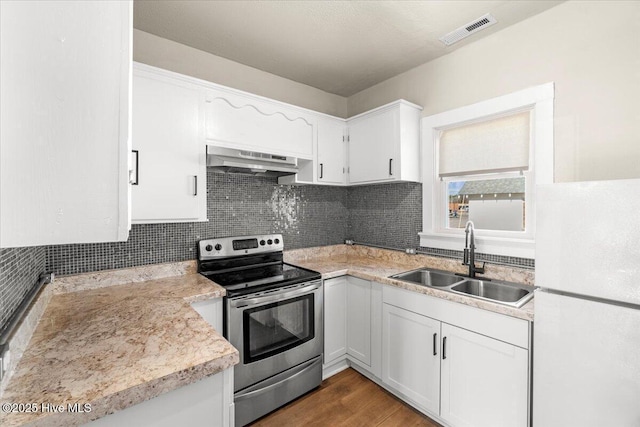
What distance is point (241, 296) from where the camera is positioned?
1845 millimetres

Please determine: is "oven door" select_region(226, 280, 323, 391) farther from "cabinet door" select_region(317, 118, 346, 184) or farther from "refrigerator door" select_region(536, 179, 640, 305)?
"refrigerator door" select_region(536, 179, 640, 305)

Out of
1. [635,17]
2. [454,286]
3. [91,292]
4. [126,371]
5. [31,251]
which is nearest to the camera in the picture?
[126,371]

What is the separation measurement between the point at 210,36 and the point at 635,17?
2604 millimetres

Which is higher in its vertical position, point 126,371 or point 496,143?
point 496,143

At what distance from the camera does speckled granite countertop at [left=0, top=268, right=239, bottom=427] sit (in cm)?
79

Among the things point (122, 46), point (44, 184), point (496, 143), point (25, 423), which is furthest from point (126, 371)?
point (496, 143)

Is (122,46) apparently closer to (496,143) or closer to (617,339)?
(617,339)

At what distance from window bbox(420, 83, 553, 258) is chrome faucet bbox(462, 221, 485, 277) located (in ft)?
0.38

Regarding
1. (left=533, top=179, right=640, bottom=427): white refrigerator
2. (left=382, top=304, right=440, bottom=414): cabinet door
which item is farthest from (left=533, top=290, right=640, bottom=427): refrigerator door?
(left=382, top=304, right=440, bottom=414): cabinet door

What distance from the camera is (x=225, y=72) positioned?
2492 millimetres

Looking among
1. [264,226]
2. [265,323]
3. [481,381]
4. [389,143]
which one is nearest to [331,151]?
[389,143]

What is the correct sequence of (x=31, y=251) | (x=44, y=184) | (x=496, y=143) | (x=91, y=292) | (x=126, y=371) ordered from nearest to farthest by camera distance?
(x=44, y=184)
(x=126, y=371)
(x=31, y=251)
(x=91, y=292)
(x=496, y=143)

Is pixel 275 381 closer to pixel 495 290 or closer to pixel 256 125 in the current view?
pixel 495 290

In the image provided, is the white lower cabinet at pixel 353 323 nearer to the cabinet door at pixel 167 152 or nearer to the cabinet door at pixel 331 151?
the cabinet door at pixel 331 151
